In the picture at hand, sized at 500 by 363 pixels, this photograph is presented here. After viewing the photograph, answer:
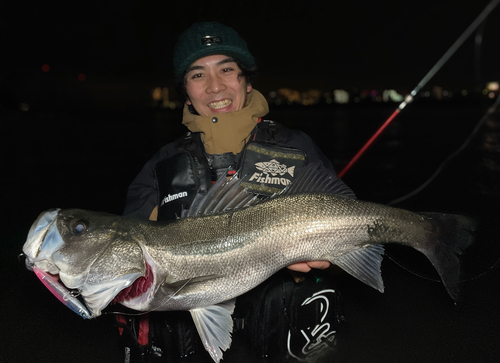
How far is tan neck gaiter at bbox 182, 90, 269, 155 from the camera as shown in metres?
3.15

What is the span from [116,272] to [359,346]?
94.1 inches

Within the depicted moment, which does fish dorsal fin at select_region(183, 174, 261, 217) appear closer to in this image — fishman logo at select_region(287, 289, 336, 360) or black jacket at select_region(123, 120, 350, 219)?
black jacket at select_region(123, 120, 350, 219)

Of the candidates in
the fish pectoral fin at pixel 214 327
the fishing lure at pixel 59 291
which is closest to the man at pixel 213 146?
the fish pectoral fin at pixel 214 327

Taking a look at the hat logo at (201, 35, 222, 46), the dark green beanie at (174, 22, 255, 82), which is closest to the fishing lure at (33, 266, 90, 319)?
the dark green beanie at (174, 22, 255, 82)

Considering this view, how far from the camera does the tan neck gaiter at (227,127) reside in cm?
315

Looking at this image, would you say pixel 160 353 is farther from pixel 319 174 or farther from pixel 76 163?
pixel 76 163

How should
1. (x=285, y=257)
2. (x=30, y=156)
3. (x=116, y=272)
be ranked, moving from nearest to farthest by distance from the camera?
(x=116, y=272) → (x=285, y=257) → (x=30, y=156)

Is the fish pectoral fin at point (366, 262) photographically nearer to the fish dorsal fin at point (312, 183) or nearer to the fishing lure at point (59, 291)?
the fish dorsal fin at point (312, 183)

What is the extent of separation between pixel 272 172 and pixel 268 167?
5 cm

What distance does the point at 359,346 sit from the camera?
3.38m

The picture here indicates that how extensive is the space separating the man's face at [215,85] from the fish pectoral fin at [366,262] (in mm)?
1676

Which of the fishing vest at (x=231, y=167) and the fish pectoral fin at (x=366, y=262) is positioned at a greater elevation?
the fishing vest at (x=231, y=167)

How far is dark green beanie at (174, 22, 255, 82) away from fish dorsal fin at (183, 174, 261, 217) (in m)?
1.30

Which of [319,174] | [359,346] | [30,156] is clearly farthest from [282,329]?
[30,156]
